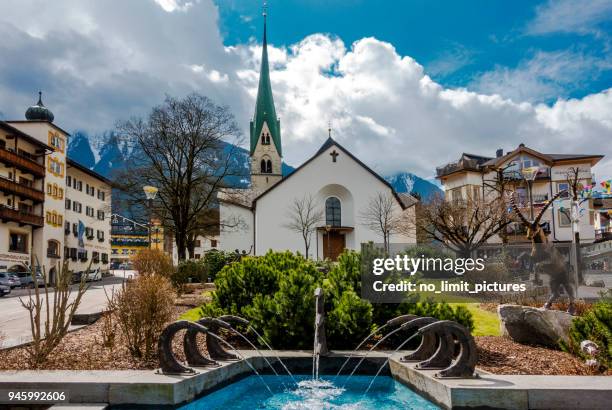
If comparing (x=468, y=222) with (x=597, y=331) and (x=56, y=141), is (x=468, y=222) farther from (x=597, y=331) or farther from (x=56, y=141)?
(x=56, y=141)

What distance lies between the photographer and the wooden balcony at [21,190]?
40.7 metres

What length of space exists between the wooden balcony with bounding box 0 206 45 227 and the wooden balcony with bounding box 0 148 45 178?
425 cm

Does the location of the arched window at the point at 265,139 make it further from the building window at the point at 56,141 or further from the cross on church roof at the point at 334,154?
the building window at the point at 56,141

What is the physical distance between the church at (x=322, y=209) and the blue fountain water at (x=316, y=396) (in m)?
35.7

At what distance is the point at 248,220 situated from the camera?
48062mm

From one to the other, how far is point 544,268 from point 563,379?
4815mm

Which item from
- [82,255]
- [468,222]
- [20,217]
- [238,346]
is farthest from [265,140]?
[238,346]

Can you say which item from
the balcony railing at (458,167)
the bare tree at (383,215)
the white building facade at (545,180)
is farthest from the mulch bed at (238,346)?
the balcony railing at (458,167)

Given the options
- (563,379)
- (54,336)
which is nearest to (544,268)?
(563,379)

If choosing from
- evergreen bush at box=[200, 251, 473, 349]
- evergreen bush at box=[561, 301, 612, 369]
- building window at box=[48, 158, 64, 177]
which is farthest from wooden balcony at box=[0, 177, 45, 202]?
evergreen bush at box=[561, 301, 612, 369]

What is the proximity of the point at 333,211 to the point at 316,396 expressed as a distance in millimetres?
40777

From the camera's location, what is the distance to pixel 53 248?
4975 centimetres

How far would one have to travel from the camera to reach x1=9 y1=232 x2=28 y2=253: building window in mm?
43438

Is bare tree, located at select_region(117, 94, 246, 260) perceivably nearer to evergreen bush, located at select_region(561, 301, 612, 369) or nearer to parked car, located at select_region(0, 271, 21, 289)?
parked car, located at select_region(0, 271, 21, 289)
